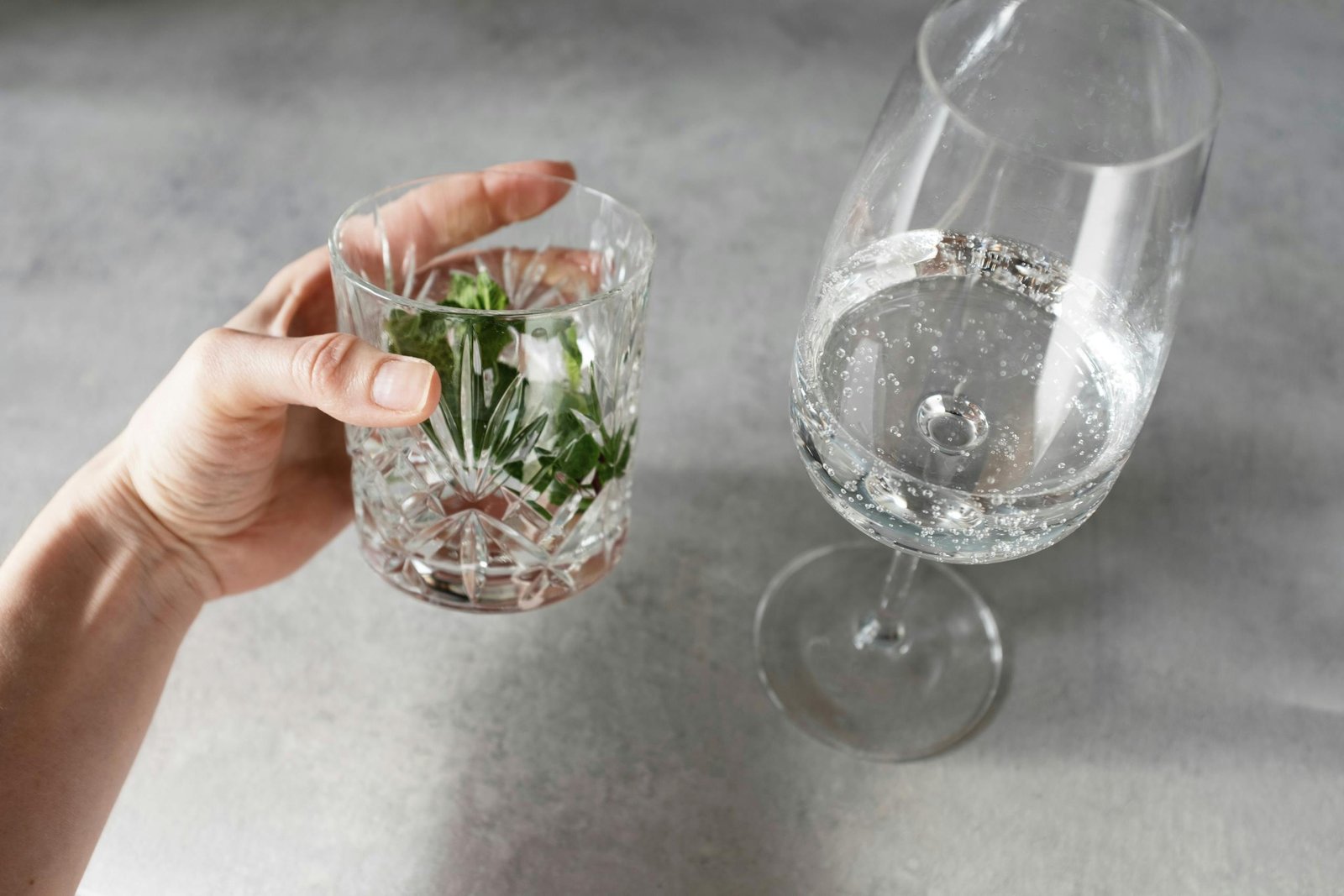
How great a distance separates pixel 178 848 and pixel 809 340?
17.1 inches

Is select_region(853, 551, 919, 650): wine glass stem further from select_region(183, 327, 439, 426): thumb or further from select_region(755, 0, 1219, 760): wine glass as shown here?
select_region(183, 327, 439, 426): thumb

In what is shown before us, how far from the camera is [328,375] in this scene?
51 cm

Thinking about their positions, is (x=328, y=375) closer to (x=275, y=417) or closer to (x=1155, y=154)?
(x=275, y=417)

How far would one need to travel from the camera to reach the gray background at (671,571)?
62 cm

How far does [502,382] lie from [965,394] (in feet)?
0.74

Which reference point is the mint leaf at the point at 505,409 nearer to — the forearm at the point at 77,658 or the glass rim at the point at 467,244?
the glass rim at the point at 467,244

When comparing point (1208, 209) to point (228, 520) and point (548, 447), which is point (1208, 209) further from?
point (228, 520)

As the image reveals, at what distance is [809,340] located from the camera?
1.80ft

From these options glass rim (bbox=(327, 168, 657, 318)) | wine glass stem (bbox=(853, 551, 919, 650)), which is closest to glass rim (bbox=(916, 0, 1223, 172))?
glass rim (bbox=(327, 168, 657, 318))

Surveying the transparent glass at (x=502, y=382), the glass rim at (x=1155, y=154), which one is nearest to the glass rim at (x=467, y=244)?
the transparent glass at (x=502, y=382)

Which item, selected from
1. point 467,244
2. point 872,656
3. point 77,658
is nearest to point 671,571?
point 872,656

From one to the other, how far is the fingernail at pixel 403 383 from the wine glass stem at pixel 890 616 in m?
0.32

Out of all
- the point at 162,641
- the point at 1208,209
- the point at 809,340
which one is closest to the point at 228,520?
the point at 162,641

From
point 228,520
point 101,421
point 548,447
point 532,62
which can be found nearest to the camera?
point 548,447
